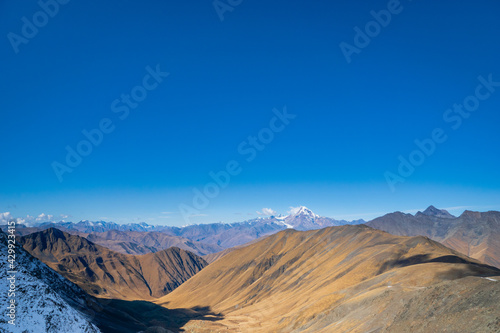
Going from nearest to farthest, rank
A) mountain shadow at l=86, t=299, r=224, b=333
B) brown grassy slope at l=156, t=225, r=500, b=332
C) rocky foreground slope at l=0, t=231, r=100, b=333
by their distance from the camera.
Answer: rocky foreground slope at l=0, t=231, r=100, b=333 → brown grassy slope at l=156, t=225, r=500, b=332 → mountain shadow at l=86, t=299, r=224, b=333

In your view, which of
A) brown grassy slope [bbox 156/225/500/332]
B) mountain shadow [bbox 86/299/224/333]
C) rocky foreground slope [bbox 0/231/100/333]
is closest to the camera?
rocky foreground slope [bbox 0/231/100/333]

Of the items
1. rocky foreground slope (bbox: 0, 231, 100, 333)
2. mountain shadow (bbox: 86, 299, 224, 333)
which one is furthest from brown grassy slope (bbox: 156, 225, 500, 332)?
rocky foreground slope (bbox: 0, 231, 100, 333)

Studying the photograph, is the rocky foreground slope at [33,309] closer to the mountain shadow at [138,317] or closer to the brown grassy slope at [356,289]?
the mountain shadow at [138,317]

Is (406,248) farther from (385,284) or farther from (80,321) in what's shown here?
(80,321)

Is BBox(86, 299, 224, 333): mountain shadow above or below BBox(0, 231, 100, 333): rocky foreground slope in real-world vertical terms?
below

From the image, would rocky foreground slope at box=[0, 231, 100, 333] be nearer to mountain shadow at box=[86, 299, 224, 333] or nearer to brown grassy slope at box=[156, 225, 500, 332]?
mountain shadow at box=[86, 299, 224, 333]

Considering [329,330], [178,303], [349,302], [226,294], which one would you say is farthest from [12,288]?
[178,303]

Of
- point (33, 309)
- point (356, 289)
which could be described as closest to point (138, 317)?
point (33, 309)

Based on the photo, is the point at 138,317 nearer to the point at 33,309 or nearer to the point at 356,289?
the point at 33,309
